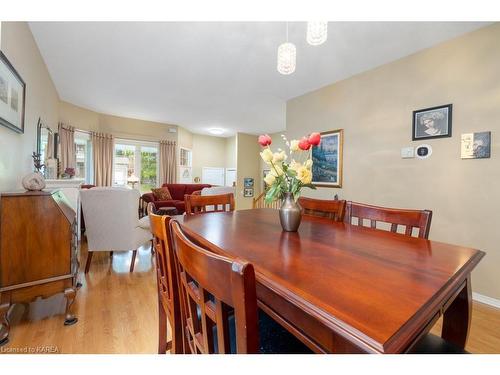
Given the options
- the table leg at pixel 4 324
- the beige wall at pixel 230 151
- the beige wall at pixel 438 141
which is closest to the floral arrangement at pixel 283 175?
the table leg at pixel 4 324

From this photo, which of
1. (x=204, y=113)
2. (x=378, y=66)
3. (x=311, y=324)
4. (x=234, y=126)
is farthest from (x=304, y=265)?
(x=234, y=126)

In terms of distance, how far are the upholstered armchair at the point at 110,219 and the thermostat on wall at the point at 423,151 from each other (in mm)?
3106

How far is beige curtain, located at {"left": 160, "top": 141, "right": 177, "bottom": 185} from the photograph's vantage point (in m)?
6.20

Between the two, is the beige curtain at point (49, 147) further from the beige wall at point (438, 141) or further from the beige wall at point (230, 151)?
the beige wall at point (230, 151)

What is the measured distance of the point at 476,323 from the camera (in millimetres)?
1773

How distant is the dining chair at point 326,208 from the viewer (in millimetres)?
1568

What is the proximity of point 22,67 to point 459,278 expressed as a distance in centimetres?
341

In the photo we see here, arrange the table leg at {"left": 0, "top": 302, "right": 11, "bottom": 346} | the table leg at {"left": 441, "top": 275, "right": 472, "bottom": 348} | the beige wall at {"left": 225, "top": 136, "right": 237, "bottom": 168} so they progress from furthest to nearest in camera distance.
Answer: the beige wall at {"left": 225, "top": 136, "right": 237, "bottom": 168} → the table leg at {"left": 0, "top": 302, "right": 11, "bottom": 346} → the table leg at {"left": 441, "top": 275, "right": 472, "bottom": 348}

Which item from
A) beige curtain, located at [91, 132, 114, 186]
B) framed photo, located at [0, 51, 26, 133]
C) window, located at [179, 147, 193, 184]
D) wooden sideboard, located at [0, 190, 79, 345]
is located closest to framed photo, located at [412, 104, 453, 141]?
wooden sideboard, located at [0, 190, 79, 345]

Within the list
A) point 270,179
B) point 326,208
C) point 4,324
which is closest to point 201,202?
point 270,179

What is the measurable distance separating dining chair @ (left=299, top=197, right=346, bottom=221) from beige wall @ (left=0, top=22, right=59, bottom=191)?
7.59ft

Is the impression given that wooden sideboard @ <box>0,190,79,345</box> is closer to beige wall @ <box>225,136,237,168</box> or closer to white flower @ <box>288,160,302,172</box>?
white flower @ <box>288,160,302,172</box>

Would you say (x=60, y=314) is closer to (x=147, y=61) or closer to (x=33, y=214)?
(x=33, y=214)
